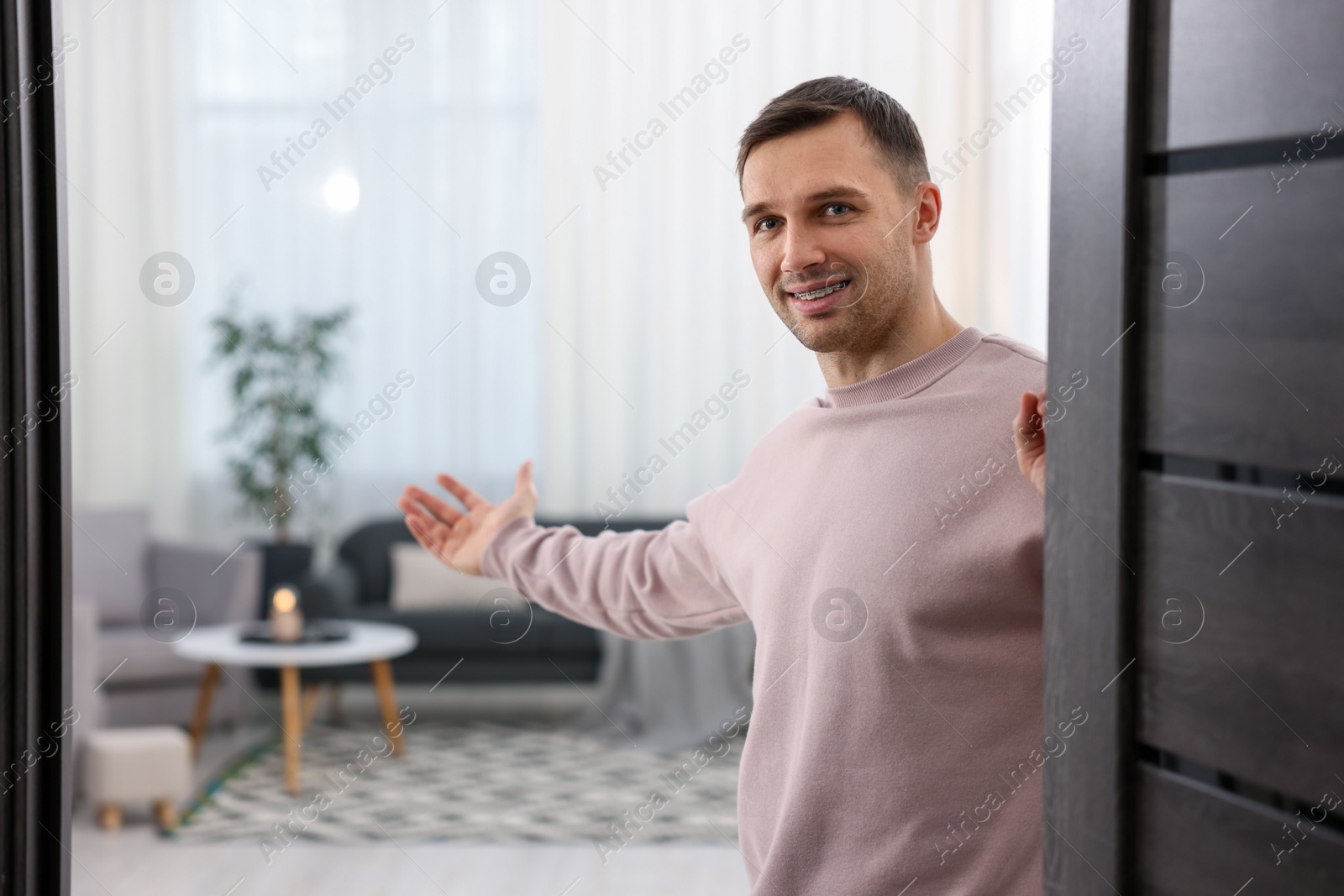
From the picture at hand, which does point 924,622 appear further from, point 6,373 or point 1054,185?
point 6,373

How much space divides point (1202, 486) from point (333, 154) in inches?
178

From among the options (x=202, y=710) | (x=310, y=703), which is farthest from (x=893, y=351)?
(x=310, y=703)

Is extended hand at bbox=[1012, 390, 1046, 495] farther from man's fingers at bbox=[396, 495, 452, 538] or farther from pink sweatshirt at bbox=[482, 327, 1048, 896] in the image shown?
man's fingers at bbox=[396, 495, 452, 538]

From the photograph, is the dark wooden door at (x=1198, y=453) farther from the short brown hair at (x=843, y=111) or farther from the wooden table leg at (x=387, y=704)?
the wooden table leg at (x=387, y=704)

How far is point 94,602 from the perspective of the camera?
13.8 feet

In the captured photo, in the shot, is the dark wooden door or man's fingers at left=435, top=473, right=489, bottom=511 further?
man's fingers at left=435, top=473, right=489, bottom=511

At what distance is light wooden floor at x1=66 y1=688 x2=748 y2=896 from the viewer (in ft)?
9.01

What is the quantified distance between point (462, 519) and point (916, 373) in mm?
640

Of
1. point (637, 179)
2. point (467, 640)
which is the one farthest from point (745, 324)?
point (467, 640)

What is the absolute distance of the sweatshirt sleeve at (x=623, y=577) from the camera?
4.43 feet

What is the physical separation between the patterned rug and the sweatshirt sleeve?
1.81m

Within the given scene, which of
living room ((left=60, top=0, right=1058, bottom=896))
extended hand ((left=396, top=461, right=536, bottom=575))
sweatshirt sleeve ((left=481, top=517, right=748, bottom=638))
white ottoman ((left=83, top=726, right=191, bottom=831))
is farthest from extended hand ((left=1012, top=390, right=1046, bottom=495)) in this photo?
living room ((left=60, top=0, right=1058, bottom=896))

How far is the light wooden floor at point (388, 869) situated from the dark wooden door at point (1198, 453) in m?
2.19

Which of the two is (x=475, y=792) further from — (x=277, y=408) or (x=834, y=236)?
(x=834, y=236)
